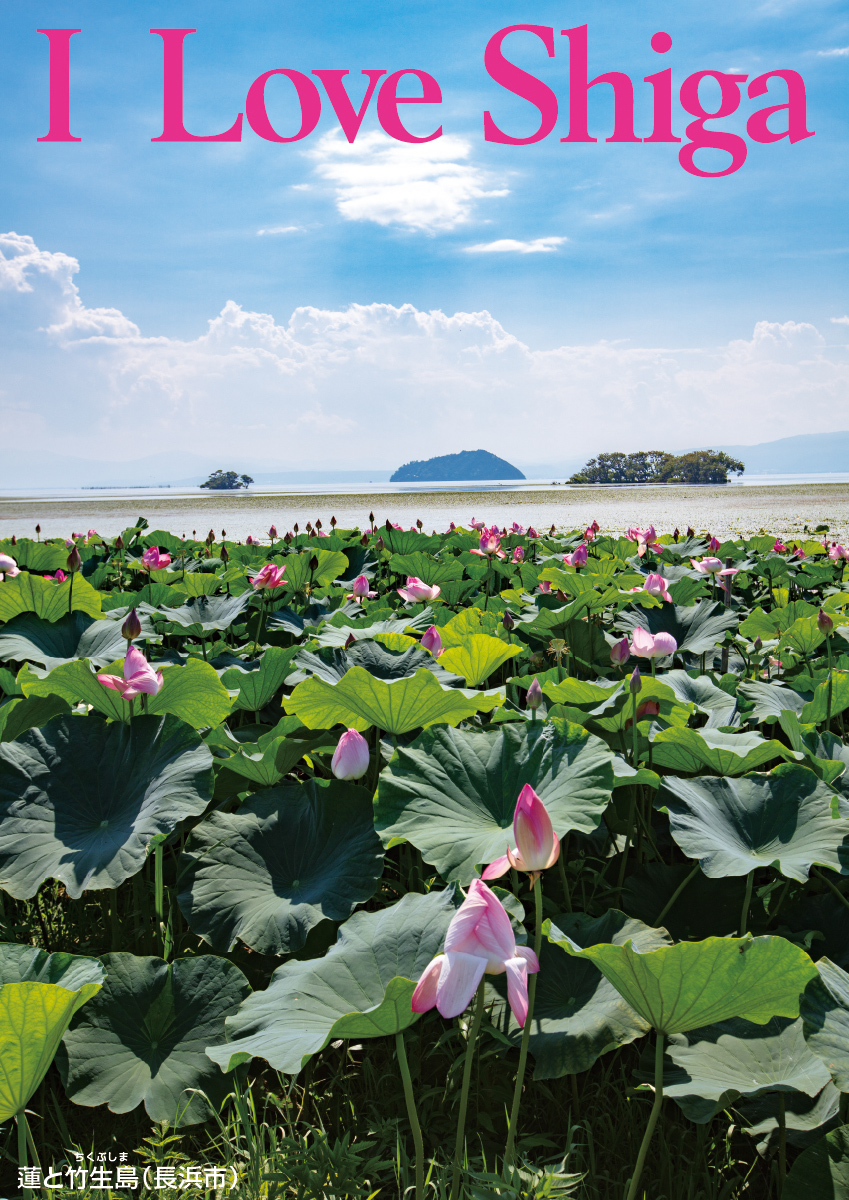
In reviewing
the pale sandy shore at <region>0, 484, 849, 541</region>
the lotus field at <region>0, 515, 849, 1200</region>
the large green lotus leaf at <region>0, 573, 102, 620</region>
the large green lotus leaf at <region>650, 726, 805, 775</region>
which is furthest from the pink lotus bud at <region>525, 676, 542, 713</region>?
the pale sandy shore at <region>0, 484, 849, 541</region>

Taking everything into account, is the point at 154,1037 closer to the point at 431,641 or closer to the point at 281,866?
the point at 281,866

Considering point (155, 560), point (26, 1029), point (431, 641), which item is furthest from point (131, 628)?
point (155, 560)

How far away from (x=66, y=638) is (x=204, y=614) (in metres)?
0.64

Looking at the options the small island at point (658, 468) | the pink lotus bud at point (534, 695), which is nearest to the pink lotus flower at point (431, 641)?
the pink lotus bud at point (534, 695)

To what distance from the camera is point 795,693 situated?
2.42 metres

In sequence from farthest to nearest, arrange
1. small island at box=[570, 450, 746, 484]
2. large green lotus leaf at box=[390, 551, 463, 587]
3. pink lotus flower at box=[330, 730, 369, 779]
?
small island at box=[570, 450, 746, 484], large green lotus leaf at box=[390, 551, 463, 587], pink lotus flower at box=[330, 730, 369, 779]

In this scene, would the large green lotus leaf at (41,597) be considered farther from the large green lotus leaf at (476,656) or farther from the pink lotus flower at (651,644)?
the pink lotus flower at (651,644)

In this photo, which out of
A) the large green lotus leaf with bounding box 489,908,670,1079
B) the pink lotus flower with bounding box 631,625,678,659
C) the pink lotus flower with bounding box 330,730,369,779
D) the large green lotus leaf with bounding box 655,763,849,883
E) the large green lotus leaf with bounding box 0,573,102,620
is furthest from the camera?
the large green lotus leaf with bounding box 0,573,102,620

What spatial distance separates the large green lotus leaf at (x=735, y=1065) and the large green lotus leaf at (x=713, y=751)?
0.54 metres

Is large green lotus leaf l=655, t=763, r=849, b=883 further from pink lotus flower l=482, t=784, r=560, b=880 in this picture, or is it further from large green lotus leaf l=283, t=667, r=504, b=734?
pink lotus flower l=482, t=784, r=560, b=880

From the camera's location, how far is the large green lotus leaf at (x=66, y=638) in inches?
102

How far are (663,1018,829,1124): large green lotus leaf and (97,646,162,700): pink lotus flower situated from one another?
130cm

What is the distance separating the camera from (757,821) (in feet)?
5.28

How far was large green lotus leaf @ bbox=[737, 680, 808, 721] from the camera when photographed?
227 cm
